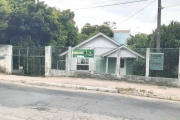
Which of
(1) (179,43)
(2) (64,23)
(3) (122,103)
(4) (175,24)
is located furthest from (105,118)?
(2) (64,23)

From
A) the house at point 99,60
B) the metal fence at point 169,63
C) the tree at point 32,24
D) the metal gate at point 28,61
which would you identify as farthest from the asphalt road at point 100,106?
the tree at point 32,24

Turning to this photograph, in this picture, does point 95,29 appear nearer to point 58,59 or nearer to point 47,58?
point 58,59

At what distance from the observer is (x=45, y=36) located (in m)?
21.5

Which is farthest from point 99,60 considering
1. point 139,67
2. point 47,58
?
point 47,58

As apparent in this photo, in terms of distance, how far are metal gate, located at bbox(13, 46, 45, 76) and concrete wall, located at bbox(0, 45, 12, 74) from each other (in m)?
0.42

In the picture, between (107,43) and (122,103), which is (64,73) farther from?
(107,43)

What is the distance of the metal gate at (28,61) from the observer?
15.8 metres

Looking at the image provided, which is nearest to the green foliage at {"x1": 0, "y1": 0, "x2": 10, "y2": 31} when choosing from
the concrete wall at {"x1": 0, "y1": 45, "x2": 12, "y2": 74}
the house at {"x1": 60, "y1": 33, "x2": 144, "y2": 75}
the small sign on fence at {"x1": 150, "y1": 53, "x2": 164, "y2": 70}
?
the concrete wall at {"x1": 0, "y1": 45, "x2": 12, "y2": 74}

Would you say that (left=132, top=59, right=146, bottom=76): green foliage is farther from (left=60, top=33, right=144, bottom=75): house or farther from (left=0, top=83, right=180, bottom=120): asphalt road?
(left=0, top=83, right=180, bottom=120): asphalt road

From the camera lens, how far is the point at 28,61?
16.2m

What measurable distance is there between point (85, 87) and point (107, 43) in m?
12.6

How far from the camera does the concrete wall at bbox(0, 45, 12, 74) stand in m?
15.9

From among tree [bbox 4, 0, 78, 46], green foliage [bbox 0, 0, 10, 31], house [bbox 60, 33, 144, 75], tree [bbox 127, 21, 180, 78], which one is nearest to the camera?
tree [bbox 127, 21, 180, 78]

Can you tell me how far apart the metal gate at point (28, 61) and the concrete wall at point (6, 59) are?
422mm
